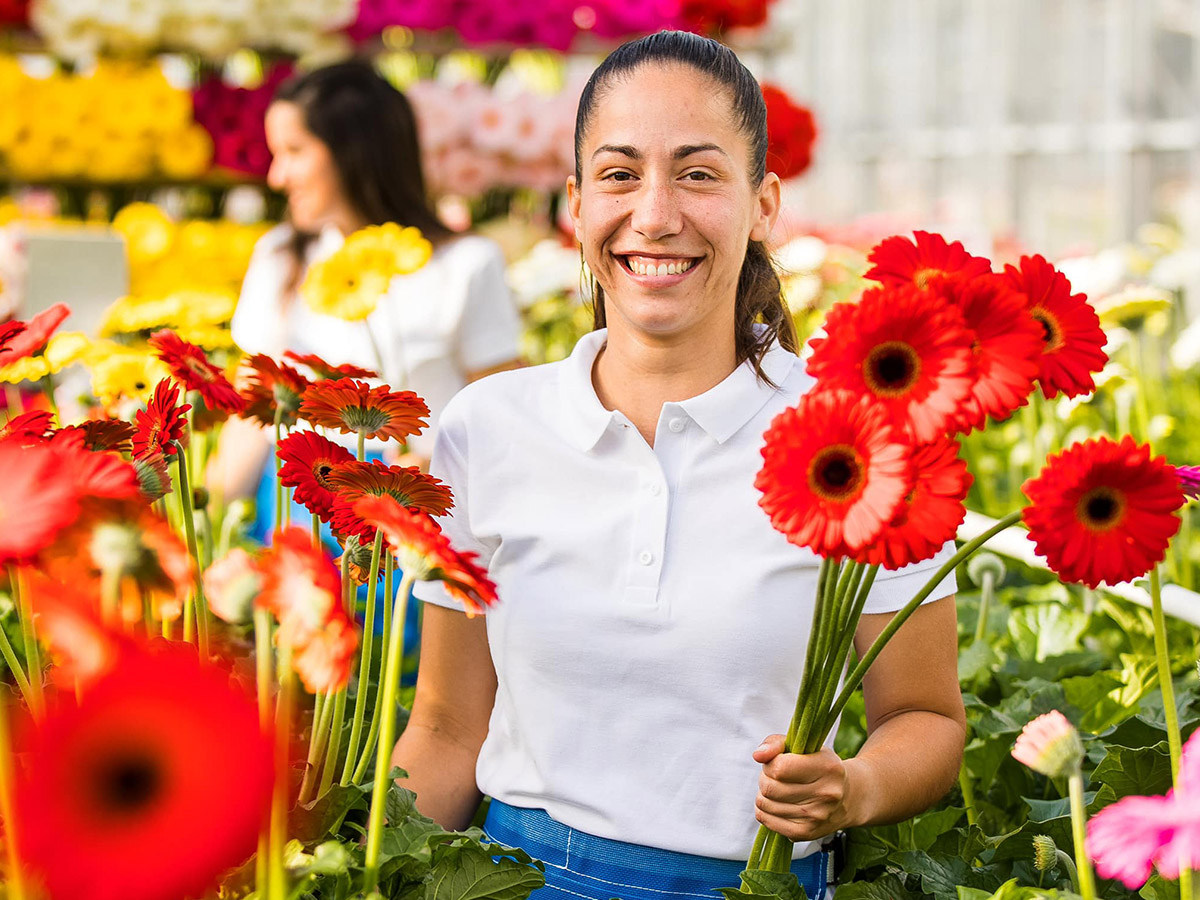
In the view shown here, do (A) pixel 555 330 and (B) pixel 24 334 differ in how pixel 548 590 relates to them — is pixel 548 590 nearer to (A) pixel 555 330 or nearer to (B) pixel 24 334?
(B) pixel 24 334

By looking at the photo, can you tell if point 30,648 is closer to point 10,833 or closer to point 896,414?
point 10,833

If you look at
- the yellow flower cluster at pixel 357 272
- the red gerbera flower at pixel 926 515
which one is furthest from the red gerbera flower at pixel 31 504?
the yellow flower cluster at pixel 357 272

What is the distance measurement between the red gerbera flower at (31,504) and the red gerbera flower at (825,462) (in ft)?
0.85

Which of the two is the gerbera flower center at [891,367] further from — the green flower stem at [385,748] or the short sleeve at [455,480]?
the short sleeve at [455,480]

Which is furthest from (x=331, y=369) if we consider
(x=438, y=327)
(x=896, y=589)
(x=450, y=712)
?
(x=438, y=327)

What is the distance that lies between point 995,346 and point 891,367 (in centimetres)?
5

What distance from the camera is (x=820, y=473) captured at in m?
0.55

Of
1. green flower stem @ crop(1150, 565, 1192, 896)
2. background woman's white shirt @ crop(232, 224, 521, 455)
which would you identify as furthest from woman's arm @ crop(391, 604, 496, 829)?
background woman's white shirt @ crop(232, 224, 521, 455)

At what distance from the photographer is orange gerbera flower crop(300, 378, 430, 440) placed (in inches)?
29.4

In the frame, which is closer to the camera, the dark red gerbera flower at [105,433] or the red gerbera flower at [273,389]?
the dark red gerbera flower at [105,433]

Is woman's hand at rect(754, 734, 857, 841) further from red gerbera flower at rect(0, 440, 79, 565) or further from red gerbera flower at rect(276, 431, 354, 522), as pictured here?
red gerbera flower at rect(0, 440, 79, 565)

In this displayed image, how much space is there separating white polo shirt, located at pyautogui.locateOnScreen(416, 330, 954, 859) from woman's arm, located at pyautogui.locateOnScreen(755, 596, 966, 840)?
29 millimetres

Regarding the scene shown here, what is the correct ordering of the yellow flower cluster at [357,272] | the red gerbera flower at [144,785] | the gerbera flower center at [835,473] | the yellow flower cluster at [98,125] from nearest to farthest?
the red gerbera flower at [144,785], the gerbera flower center at [835,473], the yellow flower cluster at [357,272], the yellow flower cluster at [98,125]

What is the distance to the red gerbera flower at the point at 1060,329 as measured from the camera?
62 cm
